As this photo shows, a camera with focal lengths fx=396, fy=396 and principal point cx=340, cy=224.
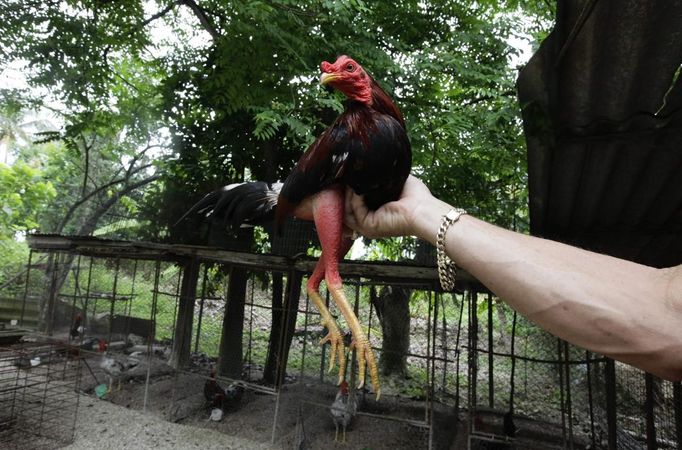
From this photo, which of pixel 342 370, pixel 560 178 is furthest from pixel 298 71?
pixel 342 370

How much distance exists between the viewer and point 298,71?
361cm

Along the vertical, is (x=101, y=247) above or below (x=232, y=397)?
above

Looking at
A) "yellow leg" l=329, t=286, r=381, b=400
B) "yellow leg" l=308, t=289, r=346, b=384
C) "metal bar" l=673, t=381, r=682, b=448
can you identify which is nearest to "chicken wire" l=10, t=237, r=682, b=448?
"metal bar" l=673, t=381, r=682, b=448

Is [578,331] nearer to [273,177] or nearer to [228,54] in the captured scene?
[228,54]

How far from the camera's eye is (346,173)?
0.93 meters

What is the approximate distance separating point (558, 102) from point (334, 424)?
6.58 metres

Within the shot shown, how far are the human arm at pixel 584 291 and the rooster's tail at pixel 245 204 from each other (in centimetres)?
59

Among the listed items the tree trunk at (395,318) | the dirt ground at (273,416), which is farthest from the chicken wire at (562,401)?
the tree trunk at (395,318)

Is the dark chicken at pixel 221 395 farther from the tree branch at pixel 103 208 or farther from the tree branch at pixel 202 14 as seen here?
the tree branch at pixel 202 14

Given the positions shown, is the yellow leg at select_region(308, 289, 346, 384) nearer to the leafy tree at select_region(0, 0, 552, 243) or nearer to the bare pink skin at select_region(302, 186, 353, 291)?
the bare pink skin at select_region(302, 186, 353, 291)

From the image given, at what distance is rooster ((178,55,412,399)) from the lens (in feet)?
2.97

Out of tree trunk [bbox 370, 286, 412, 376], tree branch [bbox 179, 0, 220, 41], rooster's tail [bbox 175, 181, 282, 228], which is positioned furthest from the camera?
tree trunk [bbox 370, 286, 412, 376]

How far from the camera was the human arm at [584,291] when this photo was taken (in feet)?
2.55

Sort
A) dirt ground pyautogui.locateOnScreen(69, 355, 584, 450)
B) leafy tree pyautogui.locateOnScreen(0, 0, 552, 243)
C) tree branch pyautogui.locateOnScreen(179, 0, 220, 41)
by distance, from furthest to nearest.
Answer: dirt ground pyautogui.locateOnScreen(69, 355, 584, 450) < tree branch pyautogui.locateOnScreen(179, 0, 220, 41) < leafy tree pyautogui.locateOnScreen(0, 0, 552, 243)
